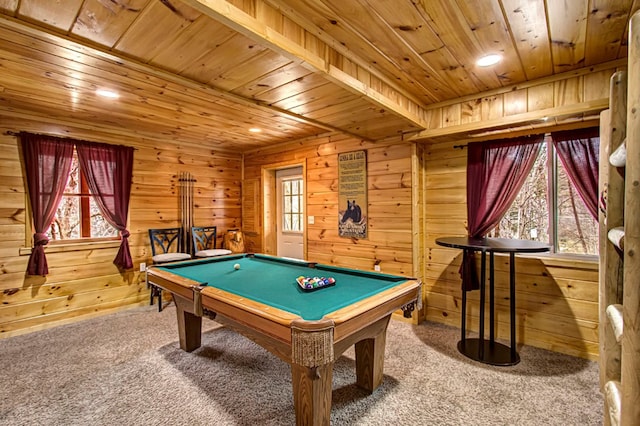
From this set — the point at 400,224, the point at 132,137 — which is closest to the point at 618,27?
the point at 400,224

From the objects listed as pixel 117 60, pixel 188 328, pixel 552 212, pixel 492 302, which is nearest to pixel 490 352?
pixel 492 302

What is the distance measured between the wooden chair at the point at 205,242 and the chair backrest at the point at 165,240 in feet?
0.70

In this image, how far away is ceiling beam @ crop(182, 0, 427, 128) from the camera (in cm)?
126

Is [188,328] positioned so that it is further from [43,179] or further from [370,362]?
[43,179]

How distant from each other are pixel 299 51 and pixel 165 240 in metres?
3.55

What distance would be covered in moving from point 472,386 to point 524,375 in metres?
0.49

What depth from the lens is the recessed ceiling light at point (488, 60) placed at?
2.14 metres

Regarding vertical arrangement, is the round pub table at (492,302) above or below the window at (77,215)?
below

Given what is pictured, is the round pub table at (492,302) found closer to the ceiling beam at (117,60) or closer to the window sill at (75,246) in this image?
the ceiling beam at (117,60)

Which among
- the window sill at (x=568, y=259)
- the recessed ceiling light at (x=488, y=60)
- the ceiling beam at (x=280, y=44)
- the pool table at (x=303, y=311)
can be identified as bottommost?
the pool table at (x=303, y=311)

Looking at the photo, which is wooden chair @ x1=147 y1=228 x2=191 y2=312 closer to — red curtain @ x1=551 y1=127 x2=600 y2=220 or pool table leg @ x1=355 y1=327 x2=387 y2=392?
pool table leg @ x1=355 y1=327 x2=387 y2=392

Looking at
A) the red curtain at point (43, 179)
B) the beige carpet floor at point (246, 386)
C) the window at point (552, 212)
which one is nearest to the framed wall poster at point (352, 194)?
the beige carpet floor at point (246, 386)

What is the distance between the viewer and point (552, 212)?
9.14ft

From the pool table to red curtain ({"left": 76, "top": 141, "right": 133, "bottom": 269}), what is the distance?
62.2 inches
